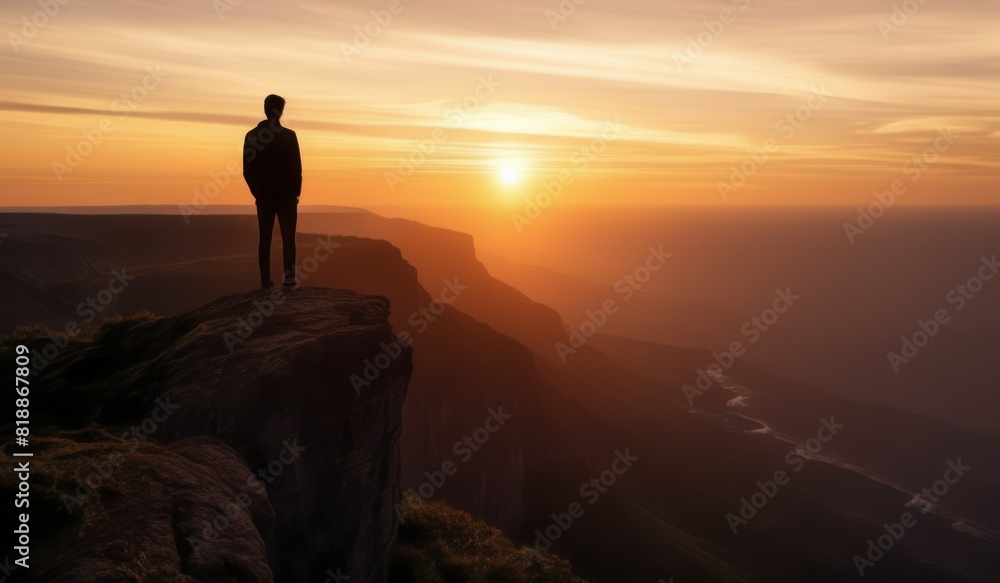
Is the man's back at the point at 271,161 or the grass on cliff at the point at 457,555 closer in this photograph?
the man's back at the point at 271,161

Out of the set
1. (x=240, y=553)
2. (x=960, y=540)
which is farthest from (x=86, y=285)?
(x=960, y=540)

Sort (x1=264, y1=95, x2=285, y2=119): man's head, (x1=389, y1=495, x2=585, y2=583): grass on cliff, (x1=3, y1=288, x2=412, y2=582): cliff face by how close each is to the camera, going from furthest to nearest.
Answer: (x1=389, y1=495, x2=585, y2=583): grass on cliff
(x1=264, y1=95, x2=285, y2=119): man's head
(x1=3, y1=288, x2=412, y2=582): cliff face

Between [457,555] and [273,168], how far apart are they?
46.1 ft

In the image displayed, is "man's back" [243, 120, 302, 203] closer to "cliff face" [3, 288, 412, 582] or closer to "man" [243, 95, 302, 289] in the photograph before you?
"man" [243, 95, 302, 289]

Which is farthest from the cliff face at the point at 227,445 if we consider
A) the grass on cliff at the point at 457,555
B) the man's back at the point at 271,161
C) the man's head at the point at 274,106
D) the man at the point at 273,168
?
the man's head at the point at 274,106

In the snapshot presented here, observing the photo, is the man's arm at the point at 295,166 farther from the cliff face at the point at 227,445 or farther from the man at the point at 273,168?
the cliff face at the point at 227,445

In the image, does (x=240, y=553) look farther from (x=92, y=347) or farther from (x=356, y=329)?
(x=92, y=347)

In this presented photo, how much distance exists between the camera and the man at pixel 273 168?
14.7m

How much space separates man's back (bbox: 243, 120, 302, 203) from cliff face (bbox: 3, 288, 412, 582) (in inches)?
112

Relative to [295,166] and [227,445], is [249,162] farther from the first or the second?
[227,445]

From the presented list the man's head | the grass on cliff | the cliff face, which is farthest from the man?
the grass on cliff

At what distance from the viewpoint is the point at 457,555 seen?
21203 mm

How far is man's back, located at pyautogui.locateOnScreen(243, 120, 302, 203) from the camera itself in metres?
14.7

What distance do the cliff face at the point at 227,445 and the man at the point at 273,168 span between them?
2.29 m
